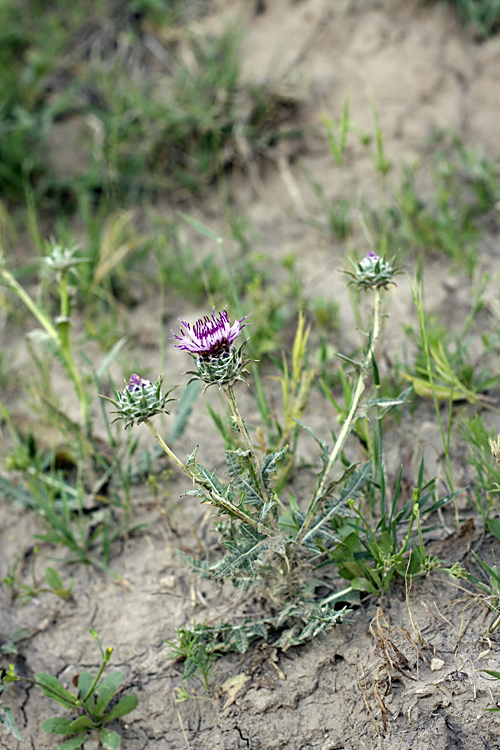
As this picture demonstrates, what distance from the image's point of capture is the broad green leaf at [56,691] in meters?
1.85

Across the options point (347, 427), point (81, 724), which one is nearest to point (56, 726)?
point (81, 724)

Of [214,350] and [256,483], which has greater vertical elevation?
[214,350]

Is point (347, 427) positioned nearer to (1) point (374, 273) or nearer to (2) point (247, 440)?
(2) point (247, 440)

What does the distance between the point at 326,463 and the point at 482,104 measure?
292 centimetres

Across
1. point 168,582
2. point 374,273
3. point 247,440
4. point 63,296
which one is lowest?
point 168,582

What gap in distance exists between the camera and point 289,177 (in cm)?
382

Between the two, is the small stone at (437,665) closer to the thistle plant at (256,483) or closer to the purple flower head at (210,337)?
the thistle plant at (256,483)

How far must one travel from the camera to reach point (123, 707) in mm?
1877

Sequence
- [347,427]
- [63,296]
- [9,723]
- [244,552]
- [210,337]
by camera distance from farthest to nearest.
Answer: [63,296] < [9,723] < [347,427] < [244,552] < [210,337]

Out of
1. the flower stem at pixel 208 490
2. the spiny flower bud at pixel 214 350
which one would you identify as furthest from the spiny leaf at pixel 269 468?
the spiny flower bud at pixel 214 350

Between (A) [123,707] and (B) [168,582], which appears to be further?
(B) [168,582]

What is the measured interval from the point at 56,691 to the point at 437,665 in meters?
1.13

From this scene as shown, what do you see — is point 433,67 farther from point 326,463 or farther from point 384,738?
point 384,738

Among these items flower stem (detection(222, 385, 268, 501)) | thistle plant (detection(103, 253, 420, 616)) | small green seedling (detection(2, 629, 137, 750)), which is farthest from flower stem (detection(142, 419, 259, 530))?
small green seedling (detection(2, 629, 137, 750))
